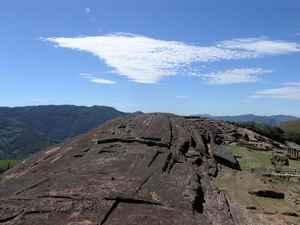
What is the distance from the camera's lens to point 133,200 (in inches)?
314

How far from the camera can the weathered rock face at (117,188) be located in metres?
7.12

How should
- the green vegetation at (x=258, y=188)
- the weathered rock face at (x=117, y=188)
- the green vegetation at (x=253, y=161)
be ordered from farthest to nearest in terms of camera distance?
the green vegetation at (x=253, y=161)
the green vegetation at (x=258, y=188)
the weathered rock face at (x=117, y=188)

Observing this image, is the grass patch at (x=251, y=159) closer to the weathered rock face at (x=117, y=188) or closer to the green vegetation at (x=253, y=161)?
the green vegetation at (x=253, y=161)

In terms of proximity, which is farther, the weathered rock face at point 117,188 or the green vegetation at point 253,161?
the green vegetation at point 253,161

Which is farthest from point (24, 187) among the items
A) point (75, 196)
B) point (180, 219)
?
point (180, 219)

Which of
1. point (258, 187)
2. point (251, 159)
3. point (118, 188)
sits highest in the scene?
point (118, 188)

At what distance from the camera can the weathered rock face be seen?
23.4 feet

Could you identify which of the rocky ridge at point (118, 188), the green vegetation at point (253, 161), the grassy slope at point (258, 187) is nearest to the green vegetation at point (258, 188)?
the grassy slope at point (258, 187)

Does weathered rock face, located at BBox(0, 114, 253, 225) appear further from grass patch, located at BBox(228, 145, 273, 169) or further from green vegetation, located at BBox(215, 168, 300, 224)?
grass patch, located at BBox(228, 145, 273, 169)

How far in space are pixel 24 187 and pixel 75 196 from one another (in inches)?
87.6

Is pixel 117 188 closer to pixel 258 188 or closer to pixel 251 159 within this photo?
pixel 258 188

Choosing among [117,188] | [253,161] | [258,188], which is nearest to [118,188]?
[117,188]

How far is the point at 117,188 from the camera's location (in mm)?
8719

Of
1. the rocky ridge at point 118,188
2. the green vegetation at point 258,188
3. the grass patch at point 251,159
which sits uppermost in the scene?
the rocky ridge at point 118,188
